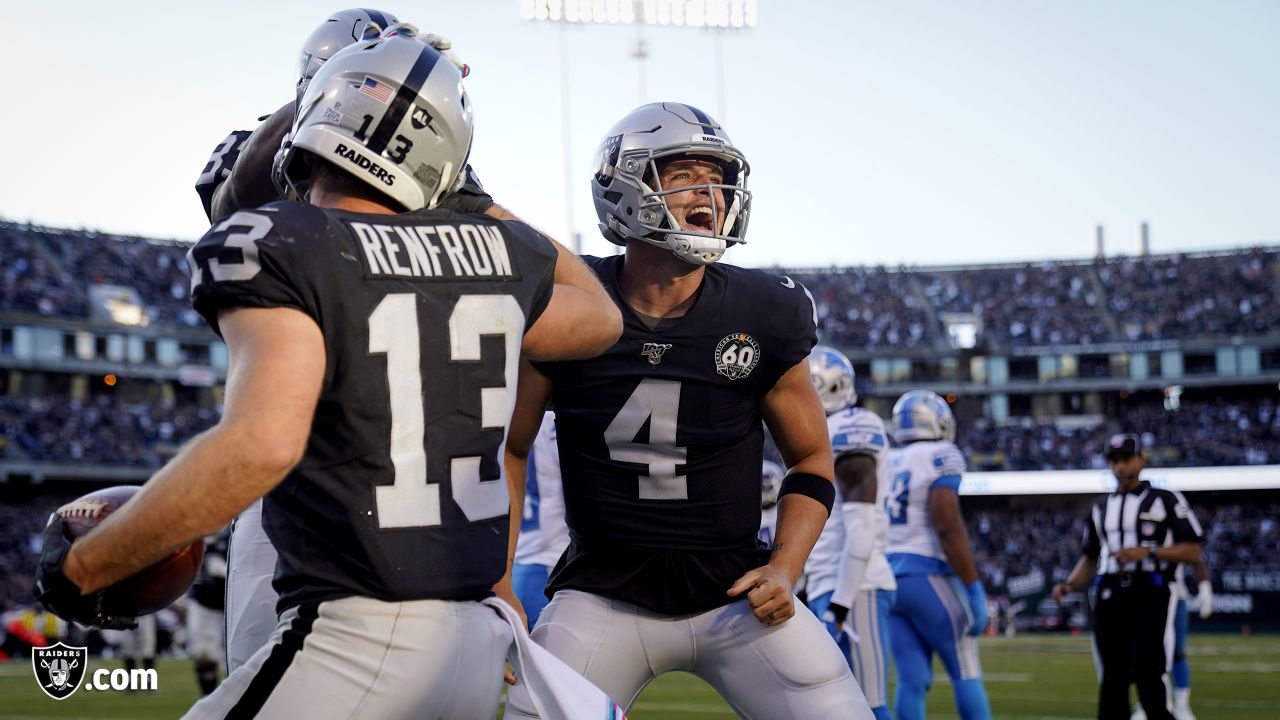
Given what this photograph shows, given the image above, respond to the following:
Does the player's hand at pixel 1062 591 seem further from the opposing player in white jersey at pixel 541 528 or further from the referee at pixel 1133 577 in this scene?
the opposing player in white jersey at pixel 541 528

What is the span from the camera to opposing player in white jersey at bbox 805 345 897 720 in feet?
21.6

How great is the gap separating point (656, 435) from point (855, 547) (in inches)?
115

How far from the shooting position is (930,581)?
8047mm

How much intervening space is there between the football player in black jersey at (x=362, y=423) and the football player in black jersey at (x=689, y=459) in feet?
3.77

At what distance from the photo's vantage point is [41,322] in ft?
134

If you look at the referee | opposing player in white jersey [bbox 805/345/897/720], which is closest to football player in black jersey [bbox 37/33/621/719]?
opposing player in white jersey [bbox 805/345/897/720]

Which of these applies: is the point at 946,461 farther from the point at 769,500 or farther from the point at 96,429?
the point at 96,429

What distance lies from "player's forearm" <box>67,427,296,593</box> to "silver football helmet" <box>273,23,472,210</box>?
0.72 metres

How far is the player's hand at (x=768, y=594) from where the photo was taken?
3.67 m

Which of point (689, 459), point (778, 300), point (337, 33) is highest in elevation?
point (337, 33)

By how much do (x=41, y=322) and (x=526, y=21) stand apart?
57.0 ft

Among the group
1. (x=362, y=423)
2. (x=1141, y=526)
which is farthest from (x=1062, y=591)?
(x=362, y=423)

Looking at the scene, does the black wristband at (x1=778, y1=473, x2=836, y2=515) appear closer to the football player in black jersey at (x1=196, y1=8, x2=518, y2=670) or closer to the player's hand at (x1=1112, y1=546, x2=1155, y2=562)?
the football player in black jersey at (x1=196, y1=8, x2=518, y2=670)

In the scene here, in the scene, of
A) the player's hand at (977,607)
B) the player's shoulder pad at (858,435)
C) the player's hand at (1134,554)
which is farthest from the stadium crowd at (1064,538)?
the player's shoulder pad at (858,435)
